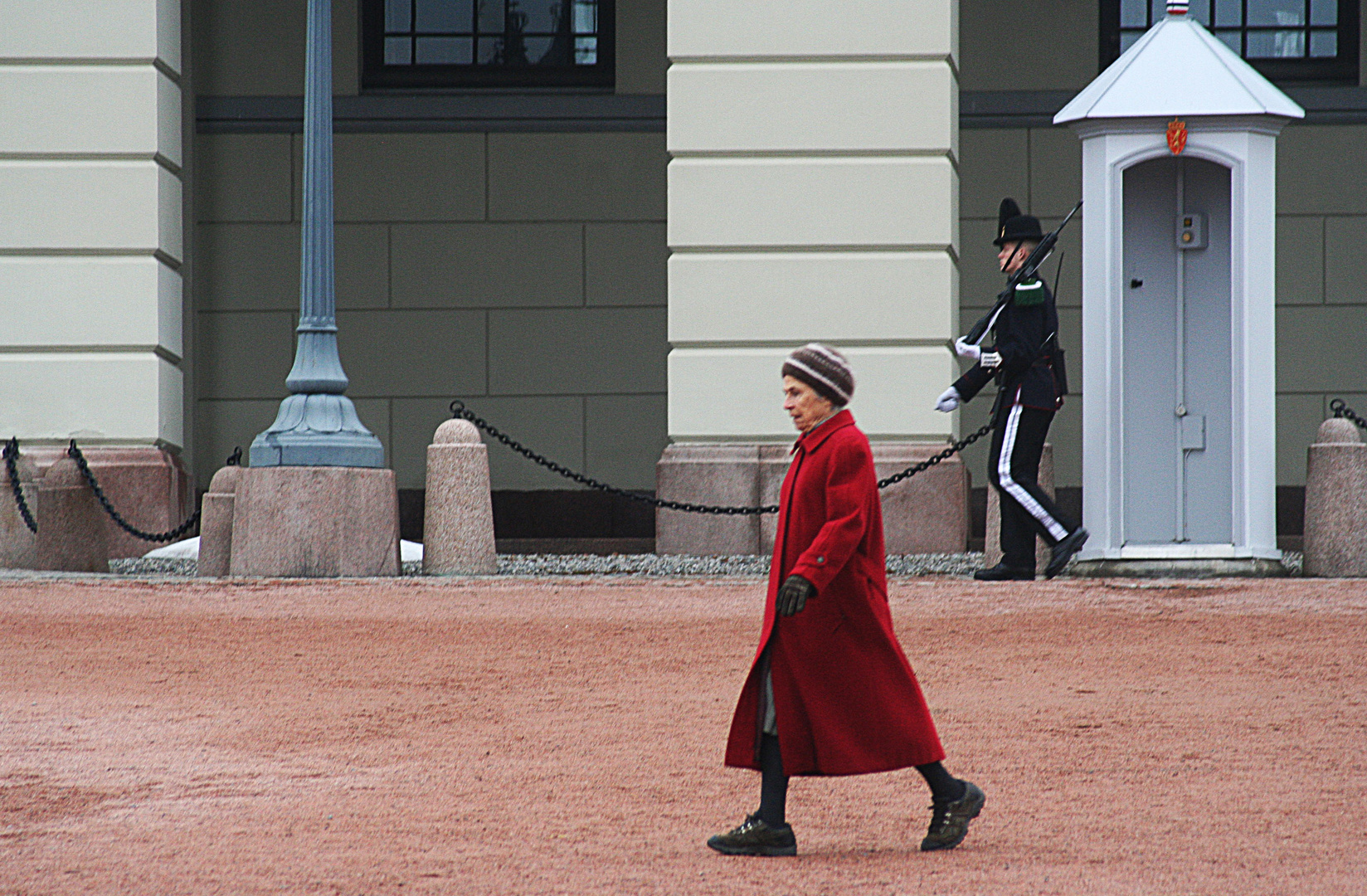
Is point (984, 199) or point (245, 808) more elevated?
point (984, 199)

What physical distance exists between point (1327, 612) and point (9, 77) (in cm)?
906

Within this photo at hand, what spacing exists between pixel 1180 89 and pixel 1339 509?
2498 millimetres

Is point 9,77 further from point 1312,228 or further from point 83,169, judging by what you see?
point 1312,228

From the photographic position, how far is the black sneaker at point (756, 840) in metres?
4.88

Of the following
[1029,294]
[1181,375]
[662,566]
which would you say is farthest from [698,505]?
[1181,375]

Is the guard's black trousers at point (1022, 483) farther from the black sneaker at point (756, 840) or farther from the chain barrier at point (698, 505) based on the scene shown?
the black sneaker at point (756, 840)

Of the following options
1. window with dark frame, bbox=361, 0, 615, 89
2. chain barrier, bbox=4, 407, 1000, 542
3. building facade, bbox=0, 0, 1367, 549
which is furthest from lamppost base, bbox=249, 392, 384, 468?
window with dark frame, bbox=361, 0, 615, 89

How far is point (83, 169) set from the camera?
12.7 m

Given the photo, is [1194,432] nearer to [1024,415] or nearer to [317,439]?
[1024,415]

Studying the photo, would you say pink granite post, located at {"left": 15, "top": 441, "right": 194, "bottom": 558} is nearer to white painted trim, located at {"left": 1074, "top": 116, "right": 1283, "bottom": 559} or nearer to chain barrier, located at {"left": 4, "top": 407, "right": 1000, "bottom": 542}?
chain barrier, located at {"left": 4, "top": 407, "right": 1000, "bottom": 542}

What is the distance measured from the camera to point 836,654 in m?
4.89

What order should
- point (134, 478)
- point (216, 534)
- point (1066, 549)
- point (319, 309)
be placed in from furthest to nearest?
point (134, 478)
point (216, 534)
point (319, 309)
point (1066, 549)

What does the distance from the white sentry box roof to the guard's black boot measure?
8.30 feet

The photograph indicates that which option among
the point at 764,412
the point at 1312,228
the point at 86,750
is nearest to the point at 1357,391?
the point at 1312,228
